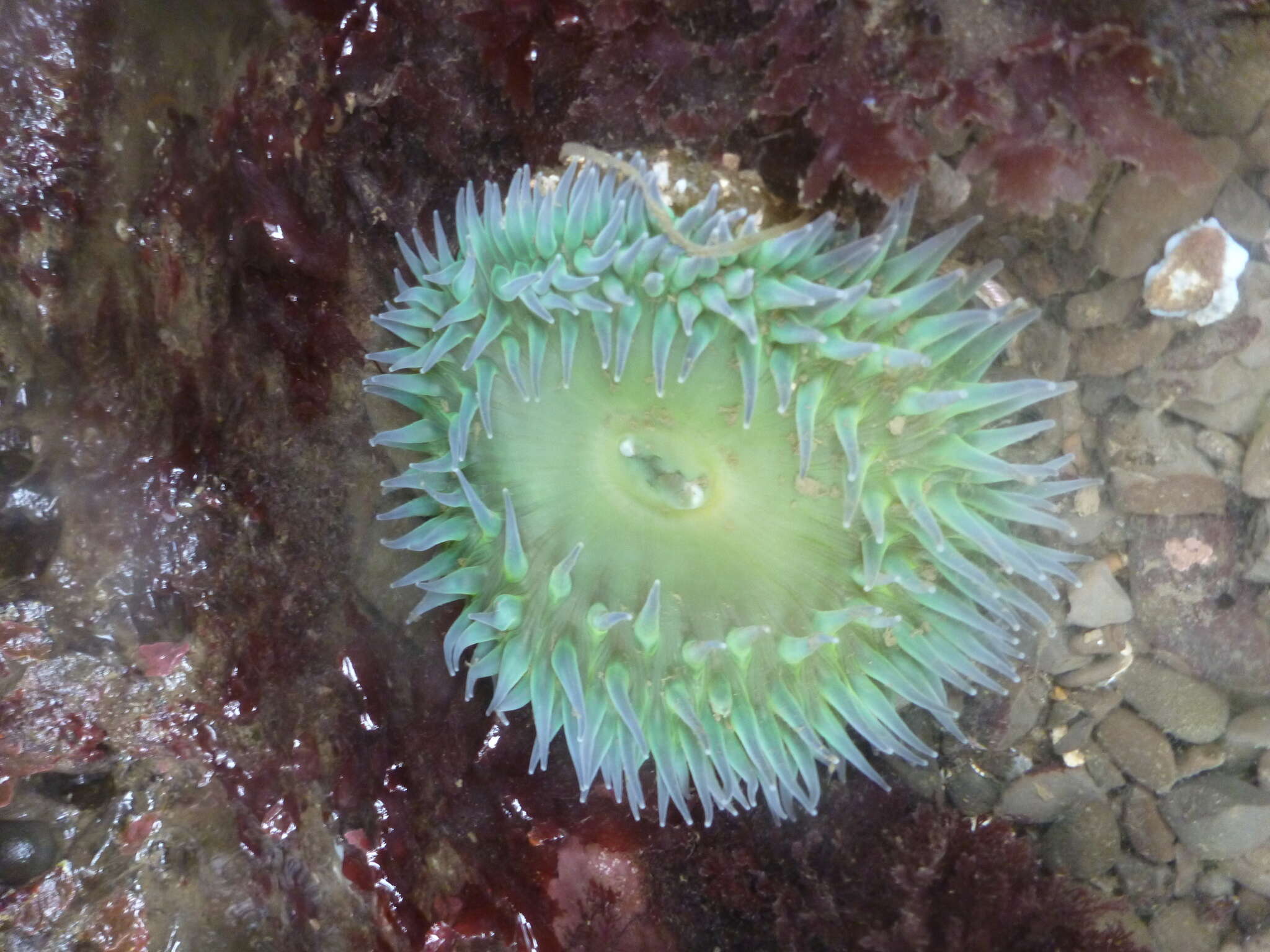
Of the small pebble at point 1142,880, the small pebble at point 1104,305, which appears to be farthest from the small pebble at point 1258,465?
the small pebble at point 1142,880

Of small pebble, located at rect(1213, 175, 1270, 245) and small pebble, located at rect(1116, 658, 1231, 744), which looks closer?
small pebble, located at rect(1213, 175, 1270, 245)

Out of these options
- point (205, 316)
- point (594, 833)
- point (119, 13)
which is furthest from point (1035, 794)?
point (119, 13)

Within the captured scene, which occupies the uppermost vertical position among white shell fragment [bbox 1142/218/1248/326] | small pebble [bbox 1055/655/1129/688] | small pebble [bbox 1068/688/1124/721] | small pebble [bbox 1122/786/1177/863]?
white shell fragment [bbox 1142/218/1248/326]

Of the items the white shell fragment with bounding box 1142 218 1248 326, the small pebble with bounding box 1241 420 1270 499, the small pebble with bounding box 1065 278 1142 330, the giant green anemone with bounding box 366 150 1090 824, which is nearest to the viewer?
the giant green anemone with bounding box 366 150 1090 824

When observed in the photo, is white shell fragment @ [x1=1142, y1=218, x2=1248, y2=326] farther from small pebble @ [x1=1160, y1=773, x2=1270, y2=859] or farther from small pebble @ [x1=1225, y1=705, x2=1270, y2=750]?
small pebble @ [x1=1160, y1=773, x2=1270, y2=859]

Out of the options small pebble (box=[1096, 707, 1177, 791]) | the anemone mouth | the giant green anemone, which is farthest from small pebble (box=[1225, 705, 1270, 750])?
the anemone mouth

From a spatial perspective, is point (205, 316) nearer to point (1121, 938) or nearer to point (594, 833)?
point (594, 833)

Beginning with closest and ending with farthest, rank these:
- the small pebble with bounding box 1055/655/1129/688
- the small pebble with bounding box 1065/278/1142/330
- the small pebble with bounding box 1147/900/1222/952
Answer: the small pebble with bounding box 1065/278/1142/330 → the small pebble with bounding box 1055/655/1129/688 → the small pebble with bounding box 1147/900/1222/952

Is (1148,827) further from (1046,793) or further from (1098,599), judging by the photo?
(1098,599)

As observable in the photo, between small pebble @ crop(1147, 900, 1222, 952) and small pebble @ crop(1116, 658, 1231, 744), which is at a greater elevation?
small pebble @ crop(1116, 658, 1231, 744)
